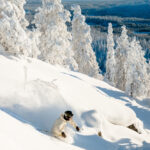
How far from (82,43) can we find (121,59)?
9166 millimetres

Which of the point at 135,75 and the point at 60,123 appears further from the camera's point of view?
the point at 135,75

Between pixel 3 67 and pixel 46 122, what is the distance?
404 cm

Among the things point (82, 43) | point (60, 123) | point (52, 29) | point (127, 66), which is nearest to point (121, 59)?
point (127, 66)

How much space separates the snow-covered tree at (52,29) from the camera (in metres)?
23.4

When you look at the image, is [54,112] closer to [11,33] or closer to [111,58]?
[11,33]

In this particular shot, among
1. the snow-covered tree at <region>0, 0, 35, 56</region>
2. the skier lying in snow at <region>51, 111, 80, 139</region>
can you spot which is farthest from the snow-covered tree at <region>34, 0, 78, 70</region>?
the skier lying in snow at <region>51, 111, 80, 139</region>

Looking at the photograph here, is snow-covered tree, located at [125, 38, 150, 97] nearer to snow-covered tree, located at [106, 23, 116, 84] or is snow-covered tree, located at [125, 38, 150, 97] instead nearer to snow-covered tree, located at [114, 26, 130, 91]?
snow-covered tree, located at [114, 26, 130, 91]

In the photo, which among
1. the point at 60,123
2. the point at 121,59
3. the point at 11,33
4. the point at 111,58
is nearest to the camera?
the point at 60,123

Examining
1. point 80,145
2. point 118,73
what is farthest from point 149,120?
point 118,73

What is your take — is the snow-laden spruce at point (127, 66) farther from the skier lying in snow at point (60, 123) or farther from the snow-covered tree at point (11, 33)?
the skier lying in snow at point (60, 123)

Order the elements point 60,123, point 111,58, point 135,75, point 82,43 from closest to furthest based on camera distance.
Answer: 1. point 60,123
2. point 135,75
3. point 82,43
4. point 111,58

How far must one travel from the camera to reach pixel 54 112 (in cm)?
923

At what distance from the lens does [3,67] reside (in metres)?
10.9

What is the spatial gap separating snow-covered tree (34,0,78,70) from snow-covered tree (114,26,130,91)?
14778mm
